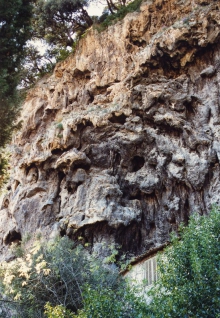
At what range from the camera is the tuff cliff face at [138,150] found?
60.0ft

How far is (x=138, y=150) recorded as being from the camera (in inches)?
796

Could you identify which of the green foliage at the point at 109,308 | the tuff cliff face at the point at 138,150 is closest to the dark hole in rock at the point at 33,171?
the tuff cliff face at the point at 138,150

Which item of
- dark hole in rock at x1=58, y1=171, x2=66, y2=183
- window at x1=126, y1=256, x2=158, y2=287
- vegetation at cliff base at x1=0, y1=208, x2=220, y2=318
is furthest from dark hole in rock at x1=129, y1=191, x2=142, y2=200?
vegetation at cliff base at x1=0, y1=208, x2=220, y2=318

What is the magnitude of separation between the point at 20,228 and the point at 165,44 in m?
12.9

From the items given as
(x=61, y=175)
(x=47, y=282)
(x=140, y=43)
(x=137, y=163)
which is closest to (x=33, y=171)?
(x=61, y=175)

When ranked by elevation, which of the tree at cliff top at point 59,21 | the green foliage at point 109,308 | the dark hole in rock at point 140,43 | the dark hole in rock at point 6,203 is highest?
the tree at cliff top at point 59,21

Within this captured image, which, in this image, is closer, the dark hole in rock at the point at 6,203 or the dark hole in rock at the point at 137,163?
the dark hole in rock at the point at 137,163

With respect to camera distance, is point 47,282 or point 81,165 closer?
point 47,282

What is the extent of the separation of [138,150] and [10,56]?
10.8 m

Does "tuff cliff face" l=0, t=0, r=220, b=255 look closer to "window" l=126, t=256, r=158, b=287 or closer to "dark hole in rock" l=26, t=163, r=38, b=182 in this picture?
"dark hole in rock" l=26, t=163, r=38, b=182

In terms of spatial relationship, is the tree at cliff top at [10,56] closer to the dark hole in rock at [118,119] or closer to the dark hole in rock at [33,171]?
the dark hole in rock at [118,119]

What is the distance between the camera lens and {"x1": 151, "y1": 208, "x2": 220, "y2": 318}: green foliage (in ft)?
26.4

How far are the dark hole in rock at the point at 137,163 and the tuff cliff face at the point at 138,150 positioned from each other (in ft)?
0.20

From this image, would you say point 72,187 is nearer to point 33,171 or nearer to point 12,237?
point 33,171
